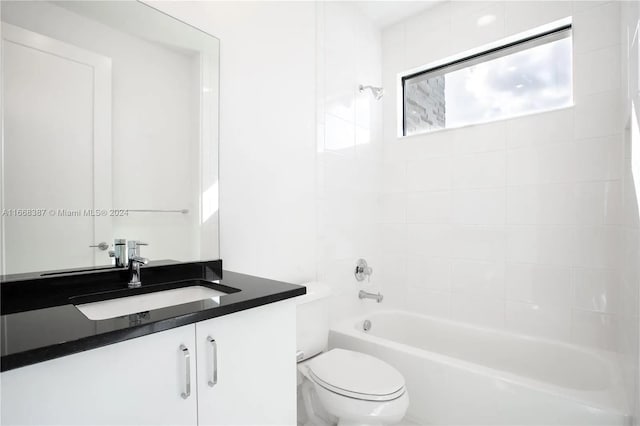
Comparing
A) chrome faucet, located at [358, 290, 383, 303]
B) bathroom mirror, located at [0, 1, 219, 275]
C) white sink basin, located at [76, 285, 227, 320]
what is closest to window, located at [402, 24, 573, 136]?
chrome faucet, located at [358, 290, 383, 303]

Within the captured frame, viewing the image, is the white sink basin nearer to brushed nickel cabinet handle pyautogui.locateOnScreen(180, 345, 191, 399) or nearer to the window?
brushed nickel cabinet handle pyautogui.locateOnScreen(180, 345, 191, 399)

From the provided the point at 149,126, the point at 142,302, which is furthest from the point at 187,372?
the point at 149,126

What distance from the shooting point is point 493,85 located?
2.34 meters

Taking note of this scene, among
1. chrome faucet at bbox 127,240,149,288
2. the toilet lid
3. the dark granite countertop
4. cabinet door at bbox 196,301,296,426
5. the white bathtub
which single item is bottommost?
the white bathtub

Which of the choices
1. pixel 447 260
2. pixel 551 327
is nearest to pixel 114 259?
pixel 447 260

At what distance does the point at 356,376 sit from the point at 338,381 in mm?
89

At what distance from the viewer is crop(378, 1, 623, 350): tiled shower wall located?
1.89 meters

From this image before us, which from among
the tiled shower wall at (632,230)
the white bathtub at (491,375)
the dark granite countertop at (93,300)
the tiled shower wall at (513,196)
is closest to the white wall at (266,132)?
the dark granite countertop at (93,300)

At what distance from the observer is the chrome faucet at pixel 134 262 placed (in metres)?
1.23

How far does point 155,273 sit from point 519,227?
2.03 m

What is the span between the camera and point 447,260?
95.7 inches

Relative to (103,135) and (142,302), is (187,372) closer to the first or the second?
(142,302)

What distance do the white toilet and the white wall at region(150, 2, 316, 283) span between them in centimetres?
26

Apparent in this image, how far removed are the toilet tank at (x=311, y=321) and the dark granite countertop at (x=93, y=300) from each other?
48cm
